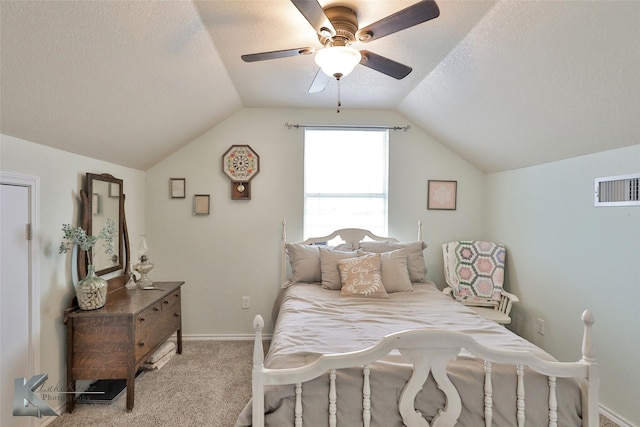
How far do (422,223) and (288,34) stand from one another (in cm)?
242

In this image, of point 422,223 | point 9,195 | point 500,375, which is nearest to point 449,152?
point 422,223

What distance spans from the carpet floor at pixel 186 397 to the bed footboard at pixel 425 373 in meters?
1.05

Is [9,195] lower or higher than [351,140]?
lower

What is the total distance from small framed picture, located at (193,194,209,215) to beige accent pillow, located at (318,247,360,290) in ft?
4.52

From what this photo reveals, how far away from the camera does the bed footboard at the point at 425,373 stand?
134 centimetres

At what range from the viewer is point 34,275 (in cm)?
191

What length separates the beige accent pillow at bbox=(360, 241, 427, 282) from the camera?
298cm

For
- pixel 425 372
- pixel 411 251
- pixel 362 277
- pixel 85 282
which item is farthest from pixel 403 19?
pixel 85 282

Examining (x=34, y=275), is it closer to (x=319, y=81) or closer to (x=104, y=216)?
(x=104, y=216)

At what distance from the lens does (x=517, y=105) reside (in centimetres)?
226

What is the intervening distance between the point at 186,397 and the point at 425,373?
1.88 meters

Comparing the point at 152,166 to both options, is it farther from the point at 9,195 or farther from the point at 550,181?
the point at 550,181

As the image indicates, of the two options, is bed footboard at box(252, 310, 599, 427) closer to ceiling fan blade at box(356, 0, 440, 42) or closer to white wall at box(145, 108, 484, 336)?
ceiling fan blade at box(356, 0, 440, 42)

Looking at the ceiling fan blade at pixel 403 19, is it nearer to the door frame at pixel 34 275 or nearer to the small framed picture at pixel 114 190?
the door frame at pixel 34 275
